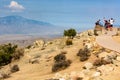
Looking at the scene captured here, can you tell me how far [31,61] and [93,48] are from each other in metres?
11.5

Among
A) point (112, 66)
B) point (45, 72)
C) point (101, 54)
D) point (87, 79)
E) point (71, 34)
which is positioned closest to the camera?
point (87, 79)

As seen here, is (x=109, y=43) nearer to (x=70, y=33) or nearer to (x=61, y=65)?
(x=61, y=65)

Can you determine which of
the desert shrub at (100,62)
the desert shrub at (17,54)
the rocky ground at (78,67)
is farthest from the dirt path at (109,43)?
the desert shrub at (17,54)

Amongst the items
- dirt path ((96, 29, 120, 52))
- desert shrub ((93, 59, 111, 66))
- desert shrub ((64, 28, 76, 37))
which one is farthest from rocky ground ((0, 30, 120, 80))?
desert shrub ((64, 28, 76, 37))

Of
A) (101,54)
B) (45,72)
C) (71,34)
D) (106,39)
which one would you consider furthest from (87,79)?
(71,34)

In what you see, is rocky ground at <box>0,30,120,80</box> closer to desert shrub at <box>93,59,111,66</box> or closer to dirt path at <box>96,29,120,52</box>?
desert shrub at <box>93,59,111,66</box>

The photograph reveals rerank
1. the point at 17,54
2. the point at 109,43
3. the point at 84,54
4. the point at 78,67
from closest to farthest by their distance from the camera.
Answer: the point at 78,67, the point at 84,54, the point at 109,43, the point at 17,54

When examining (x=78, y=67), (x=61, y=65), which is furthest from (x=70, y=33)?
(x=78, y=67)

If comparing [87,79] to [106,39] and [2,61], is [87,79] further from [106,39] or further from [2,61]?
[2,61]

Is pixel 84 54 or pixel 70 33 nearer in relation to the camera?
pixel 84 54

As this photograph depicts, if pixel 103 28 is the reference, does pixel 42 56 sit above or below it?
below

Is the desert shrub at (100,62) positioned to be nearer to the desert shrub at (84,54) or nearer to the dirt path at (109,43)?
the dirt path at (109,43)

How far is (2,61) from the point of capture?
5581 centimetres

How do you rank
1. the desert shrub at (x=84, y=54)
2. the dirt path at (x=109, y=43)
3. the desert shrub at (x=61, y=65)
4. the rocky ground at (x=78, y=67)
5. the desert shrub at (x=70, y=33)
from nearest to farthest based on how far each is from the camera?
the rocky ground at (x=78, y=67)
the desert shrub at (x=61, y=65)
the desert shrub at (x=84, y=54)
the dirt path at (x=109, y=43)
the desert shrub at (x=70, y=33)
